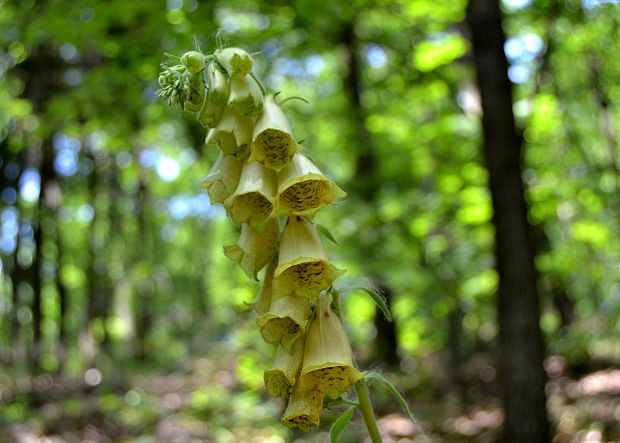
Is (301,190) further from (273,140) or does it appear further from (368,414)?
(368,414)

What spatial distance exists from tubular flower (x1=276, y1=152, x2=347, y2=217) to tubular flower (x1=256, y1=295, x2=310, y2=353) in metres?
0.21

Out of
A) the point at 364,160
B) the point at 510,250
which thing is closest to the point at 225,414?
the point at 364,160

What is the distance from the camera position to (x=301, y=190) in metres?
1.51

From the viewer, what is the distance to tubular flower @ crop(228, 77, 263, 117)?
1.51 meters

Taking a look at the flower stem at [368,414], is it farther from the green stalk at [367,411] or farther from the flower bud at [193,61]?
the flower bud at [193,61]

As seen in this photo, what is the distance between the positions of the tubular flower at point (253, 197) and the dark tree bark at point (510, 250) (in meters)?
3.84

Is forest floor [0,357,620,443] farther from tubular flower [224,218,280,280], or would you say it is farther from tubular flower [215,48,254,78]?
tubular flower [215,48,254,78]

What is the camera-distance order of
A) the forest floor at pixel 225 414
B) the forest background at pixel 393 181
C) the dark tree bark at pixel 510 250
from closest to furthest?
the dark tree bark at pixel 510 250 < the forest background at pixel 393 181 < the forest floor at pixel 225 414

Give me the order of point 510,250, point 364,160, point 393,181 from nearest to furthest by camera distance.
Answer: point 510,250
point 393,181
point 364,160

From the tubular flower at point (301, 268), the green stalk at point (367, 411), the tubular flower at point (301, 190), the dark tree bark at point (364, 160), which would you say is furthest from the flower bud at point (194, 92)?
the dark tree bark at point (364, 160)

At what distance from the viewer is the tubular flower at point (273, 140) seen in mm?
1469

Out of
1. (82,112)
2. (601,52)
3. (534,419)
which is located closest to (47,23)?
(82,112)

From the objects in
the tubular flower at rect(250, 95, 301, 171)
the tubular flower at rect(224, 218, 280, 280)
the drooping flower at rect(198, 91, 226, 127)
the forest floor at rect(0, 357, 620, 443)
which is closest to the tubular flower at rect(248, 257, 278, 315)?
the tubular flower at rect(224, 218, 280, 280)

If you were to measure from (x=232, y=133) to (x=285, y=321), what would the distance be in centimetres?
47
